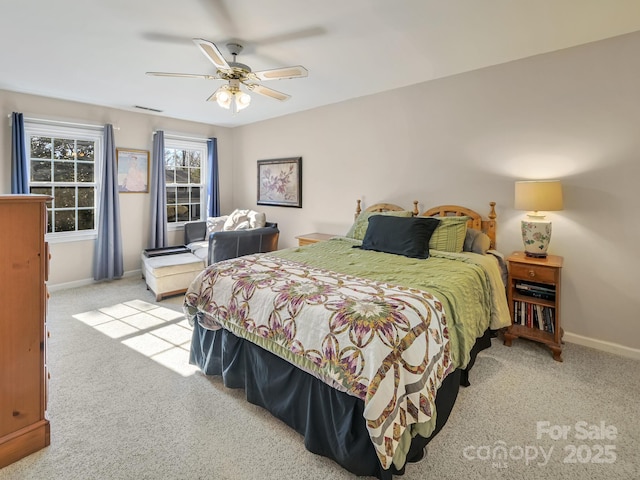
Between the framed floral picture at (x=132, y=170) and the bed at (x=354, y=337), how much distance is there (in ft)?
10.9

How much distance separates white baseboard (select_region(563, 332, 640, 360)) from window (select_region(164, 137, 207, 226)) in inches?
214

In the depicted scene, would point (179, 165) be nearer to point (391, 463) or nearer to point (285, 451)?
point (285, 451)

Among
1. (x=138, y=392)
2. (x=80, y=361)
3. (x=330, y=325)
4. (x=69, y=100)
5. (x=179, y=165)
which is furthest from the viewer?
(x=179, y=165)

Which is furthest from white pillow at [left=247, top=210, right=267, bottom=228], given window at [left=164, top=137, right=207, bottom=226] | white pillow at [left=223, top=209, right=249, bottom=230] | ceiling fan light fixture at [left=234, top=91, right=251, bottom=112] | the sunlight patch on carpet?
ceiling fan light fixture at [left=234, top=91, right=251, bottom=112]

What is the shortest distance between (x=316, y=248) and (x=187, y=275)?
2.02 m

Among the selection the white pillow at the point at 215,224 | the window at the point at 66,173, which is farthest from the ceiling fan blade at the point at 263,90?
the window at the point at 66,173

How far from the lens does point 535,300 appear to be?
2834 mm

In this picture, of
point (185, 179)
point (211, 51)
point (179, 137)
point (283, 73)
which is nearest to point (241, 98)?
point (283, 73)

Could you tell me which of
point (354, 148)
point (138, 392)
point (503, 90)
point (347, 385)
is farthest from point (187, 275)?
point (503, 90)

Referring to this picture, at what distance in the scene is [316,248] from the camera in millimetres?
3250

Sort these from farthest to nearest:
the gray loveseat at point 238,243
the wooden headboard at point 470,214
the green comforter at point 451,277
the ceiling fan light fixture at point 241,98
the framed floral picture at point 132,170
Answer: the framed floral picture at point 132,170
the gray loveseat at point 238,243
the wooden headboard at point 470,214
the ceiling fan light fixture at point 241,98
the green comforter at point 451,277

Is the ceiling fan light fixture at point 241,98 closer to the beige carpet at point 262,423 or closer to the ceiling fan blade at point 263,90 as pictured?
the ceiling fan blade at point 263,90

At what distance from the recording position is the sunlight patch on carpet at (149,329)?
270cm

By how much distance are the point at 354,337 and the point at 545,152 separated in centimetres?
264
